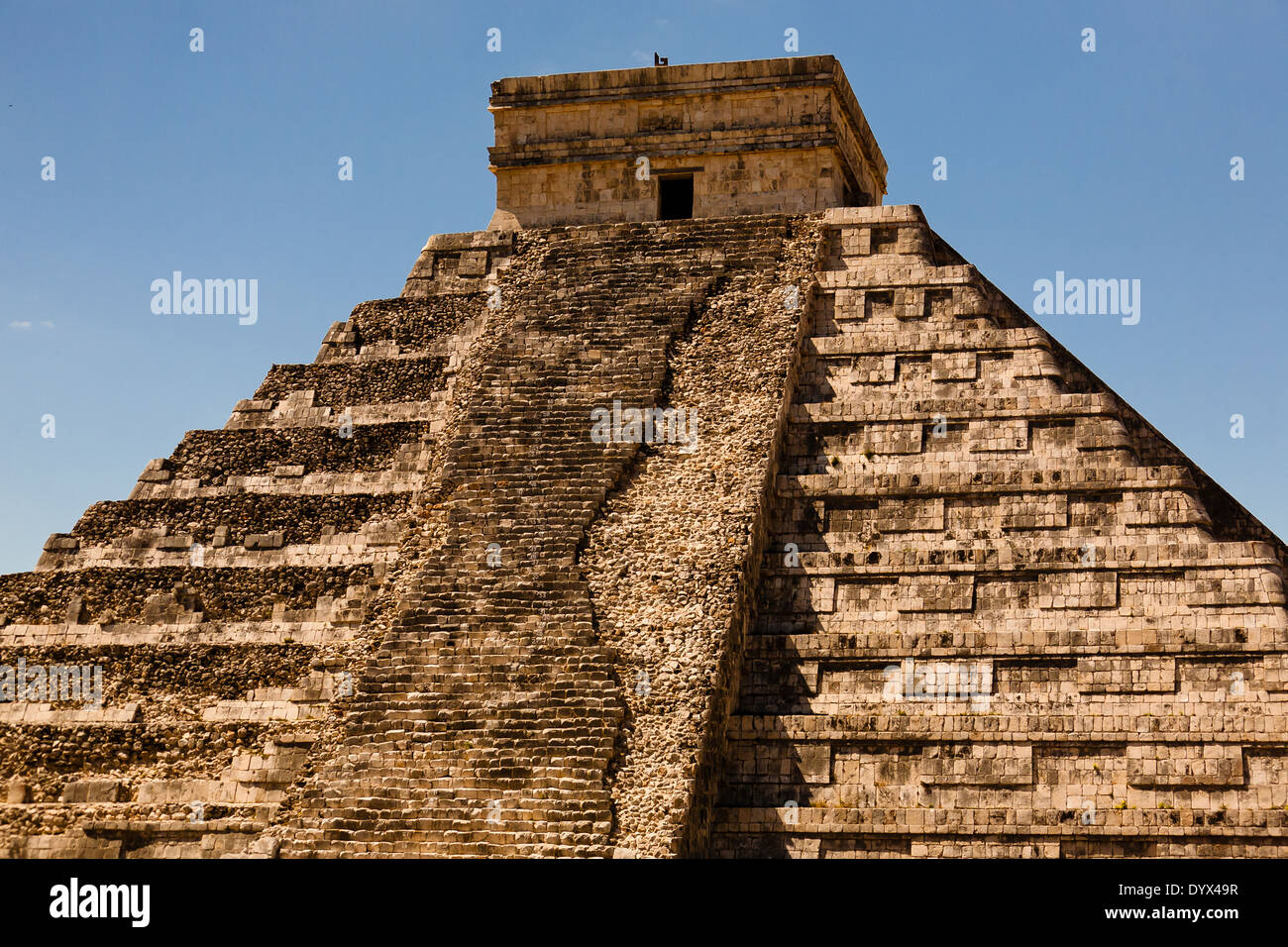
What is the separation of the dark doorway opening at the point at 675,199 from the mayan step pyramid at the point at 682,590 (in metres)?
0.84

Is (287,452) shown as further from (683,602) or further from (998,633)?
(998,633)

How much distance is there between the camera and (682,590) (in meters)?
20.0

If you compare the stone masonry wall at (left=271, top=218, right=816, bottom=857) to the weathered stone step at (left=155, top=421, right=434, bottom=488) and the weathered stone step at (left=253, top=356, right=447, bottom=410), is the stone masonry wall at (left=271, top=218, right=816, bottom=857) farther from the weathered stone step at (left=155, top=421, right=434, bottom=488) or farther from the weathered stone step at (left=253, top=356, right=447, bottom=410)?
the weathered stone step at (left=155, top=421, right=434, bottom=488)

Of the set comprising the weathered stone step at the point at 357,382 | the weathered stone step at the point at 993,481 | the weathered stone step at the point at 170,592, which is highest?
the weathered stone step at the point at 357,382

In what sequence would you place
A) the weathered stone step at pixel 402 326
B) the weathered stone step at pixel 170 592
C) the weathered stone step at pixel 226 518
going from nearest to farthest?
the weathered stone step at pixel 170 592
the weathered stone step at pixel 226 518
the weathered stone step at pixel 402 326

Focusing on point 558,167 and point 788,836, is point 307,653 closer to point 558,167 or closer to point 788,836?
point 788,836

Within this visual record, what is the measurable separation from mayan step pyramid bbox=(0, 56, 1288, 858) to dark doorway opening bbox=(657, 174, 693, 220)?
0.84m

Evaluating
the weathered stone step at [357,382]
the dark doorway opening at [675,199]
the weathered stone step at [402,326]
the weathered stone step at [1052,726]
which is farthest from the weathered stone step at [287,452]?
the weathered stone step at [1052,726]

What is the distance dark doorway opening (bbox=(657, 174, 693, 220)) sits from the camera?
1056 inches

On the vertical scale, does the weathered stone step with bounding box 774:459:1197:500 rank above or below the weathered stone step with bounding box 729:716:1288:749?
above

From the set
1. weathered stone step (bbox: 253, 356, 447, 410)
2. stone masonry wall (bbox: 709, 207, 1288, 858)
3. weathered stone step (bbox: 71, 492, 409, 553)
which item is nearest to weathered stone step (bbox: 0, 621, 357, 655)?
weathered stone step (bbox: 71, 492, 409, 553)

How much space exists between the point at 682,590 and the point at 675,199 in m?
8.88

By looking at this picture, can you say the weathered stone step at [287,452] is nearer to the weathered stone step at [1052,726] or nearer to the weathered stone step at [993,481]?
the weathered stone step at [993,481]

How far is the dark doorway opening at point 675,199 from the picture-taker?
2681cm
